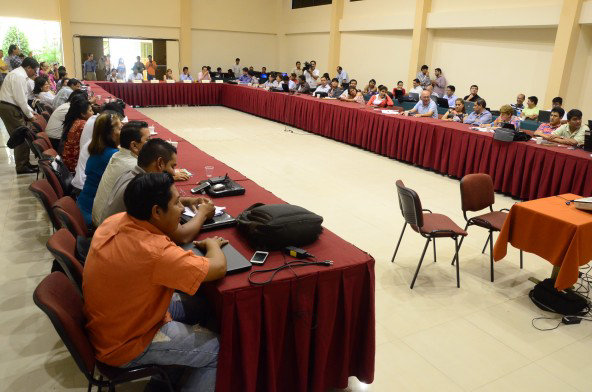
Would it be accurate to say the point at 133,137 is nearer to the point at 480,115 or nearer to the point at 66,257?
the point at 66,257

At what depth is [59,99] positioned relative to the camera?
6.43 m

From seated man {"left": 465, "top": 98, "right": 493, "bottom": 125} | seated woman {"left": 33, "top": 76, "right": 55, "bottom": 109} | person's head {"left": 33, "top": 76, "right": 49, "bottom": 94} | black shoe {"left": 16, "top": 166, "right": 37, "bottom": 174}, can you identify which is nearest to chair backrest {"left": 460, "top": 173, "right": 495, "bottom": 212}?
seated man {"left": 465, "top": 98, "right": 493, "bottom": 125}

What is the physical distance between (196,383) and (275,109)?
9168 millimetres

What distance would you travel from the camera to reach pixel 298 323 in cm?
183

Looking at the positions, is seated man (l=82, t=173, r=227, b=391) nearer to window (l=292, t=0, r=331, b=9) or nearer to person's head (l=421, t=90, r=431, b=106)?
person's head (l=421, t=90, r=431, b=106)

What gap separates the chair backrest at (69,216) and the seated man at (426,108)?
5.96 metres

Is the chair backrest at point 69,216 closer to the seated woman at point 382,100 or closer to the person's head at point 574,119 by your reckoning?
the person's head at point 574,119

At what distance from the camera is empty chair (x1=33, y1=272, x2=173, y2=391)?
1443 mm

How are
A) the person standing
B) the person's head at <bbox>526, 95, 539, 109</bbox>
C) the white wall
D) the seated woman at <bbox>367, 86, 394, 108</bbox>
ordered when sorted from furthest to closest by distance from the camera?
1. the person standing
2. the white wall
3. the seated woman at <bbox>367, 86, 394, 108</bbox>
4. the person's head at <bbox>526, 95, 539, 109</bbox>

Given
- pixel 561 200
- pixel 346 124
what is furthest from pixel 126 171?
pixel 346 124

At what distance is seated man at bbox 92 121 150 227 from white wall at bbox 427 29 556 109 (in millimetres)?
8238

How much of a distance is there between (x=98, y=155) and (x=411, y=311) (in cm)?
234

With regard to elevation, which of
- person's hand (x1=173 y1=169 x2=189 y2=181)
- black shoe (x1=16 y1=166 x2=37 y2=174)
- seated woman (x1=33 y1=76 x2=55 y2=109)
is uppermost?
seated woman (x1=33 y1=76 x2=55 y2=109)

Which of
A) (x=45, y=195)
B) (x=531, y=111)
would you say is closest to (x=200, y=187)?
(x=45, y=195)
